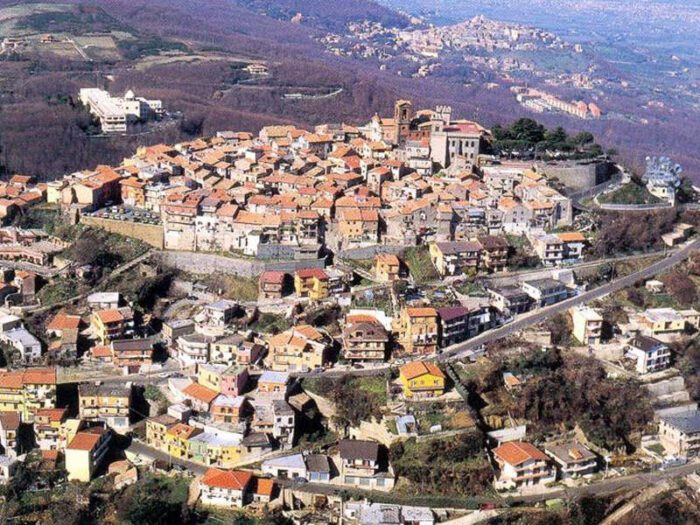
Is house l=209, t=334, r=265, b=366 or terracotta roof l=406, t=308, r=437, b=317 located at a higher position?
terracotta roof l=406, t=308, r=437, b=317

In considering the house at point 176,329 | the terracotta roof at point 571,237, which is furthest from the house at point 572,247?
the house at point 176,329

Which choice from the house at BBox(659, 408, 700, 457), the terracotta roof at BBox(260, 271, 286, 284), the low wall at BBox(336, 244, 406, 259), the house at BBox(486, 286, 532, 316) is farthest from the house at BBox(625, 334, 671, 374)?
the terracotta roof at BBox(260, 271, 286, 284)

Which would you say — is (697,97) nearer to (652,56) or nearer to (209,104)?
(652,56)

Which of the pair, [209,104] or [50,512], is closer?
[50,512]

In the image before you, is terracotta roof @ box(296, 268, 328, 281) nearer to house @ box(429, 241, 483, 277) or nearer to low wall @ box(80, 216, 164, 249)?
house @ box(429, 241, 483, 277)

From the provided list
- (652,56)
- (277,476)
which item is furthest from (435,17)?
(277,476)

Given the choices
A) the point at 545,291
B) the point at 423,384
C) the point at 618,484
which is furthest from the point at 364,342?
the point at 618,484

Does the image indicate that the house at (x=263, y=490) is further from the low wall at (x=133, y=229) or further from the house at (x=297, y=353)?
the low wall at (x=133, y=229)
